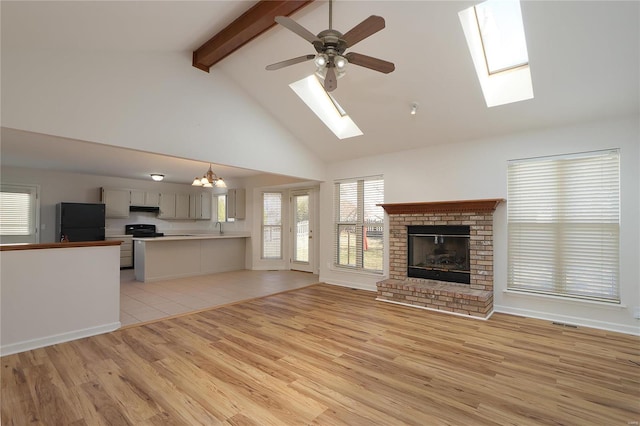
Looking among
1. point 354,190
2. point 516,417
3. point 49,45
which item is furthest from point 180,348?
point 354,190

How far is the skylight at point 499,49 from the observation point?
10.2 feet

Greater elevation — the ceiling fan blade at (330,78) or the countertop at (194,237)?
the ceiling fan blade at (330,78)

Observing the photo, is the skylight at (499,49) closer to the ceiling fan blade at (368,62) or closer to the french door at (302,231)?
the ceiling fan blade at (368,62)

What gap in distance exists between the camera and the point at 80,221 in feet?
21.9

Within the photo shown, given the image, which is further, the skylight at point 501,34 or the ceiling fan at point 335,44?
the skylight at point 501,34

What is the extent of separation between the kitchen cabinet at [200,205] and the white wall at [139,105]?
4.88 m

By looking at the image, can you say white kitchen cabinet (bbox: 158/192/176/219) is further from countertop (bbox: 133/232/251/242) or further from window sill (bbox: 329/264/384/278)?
window sill (bbox: 329/264/384/278)

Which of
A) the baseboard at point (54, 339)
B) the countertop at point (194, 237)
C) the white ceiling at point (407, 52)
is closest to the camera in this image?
the white ceiling at point (407, 52)

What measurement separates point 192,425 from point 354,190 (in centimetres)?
471

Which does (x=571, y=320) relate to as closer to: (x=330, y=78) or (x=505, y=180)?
(x=505, y=180)

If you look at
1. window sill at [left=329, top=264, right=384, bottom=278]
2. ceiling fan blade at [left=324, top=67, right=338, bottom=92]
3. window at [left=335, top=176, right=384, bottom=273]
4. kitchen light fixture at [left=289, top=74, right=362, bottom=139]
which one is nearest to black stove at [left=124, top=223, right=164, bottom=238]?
window sill at [left=329, top=264, right=384, bottom=278]

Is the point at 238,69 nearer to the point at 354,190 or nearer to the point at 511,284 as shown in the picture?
the point at 354,190

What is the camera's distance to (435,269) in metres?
4.85

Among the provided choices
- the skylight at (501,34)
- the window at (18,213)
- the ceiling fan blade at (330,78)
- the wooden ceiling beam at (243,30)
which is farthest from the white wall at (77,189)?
the skylight at (501,34)
